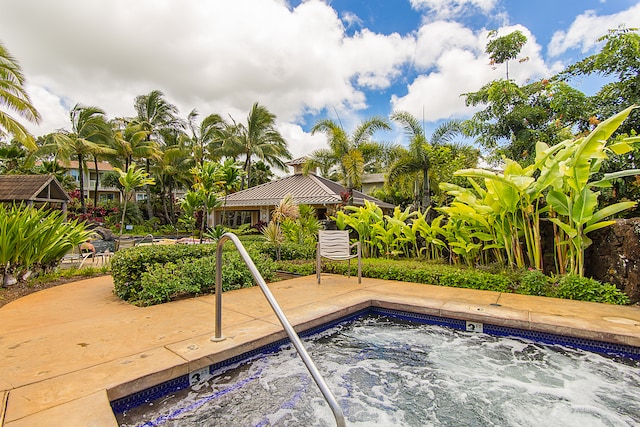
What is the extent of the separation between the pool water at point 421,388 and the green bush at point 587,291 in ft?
5.54

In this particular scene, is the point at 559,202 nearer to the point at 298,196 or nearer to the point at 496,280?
the point at 496,280

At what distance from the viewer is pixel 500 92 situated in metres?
11.7

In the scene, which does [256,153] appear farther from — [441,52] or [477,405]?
[477,405]

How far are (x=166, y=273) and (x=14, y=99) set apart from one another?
37.5ft

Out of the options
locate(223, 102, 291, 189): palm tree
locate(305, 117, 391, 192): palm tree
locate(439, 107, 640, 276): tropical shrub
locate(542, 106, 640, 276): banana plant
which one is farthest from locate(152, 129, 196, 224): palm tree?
locate(542, 106, 640, 276): banana plant

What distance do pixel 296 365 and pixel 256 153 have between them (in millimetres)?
24018

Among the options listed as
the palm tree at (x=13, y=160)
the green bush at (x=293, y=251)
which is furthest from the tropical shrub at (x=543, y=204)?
the palm tree at (x=13, y=160)

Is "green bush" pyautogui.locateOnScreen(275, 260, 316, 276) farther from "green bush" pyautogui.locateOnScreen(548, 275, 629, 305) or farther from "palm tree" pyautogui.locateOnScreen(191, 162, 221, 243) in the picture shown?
"green bush" pyautogui.locateOnScreen(548, 275, 629, 305)

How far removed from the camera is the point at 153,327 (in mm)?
3561

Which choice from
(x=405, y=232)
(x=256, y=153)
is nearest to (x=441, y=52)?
(x=405, y=232)

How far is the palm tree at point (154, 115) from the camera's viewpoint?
2659 cm

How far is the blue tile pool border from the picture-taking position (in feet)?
8.04

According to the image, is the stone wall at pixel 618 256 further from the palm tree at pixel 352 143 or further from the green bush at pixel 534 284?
the palm tree at pixel 352 143

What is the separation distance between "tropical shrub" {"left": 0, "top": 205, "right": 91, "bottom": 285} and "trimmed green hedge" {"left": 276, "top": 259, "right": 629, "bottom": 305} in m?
4.13
